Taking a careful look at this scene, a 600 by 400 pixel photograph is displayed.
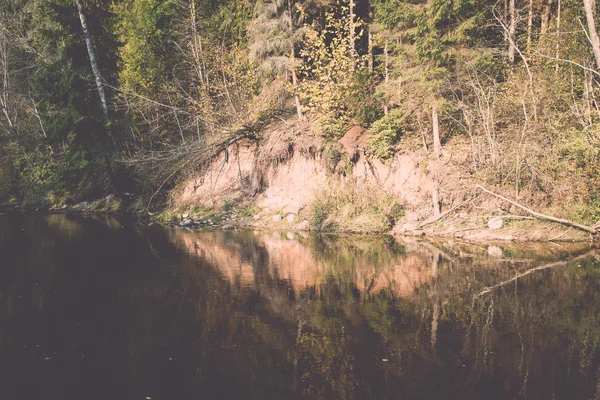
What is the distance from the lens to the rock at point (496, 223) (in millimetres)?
14139

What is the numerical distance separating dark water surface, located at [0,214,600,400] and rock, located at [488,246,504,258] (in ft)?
0.27

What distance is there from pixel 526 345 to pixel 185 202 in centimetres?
1874

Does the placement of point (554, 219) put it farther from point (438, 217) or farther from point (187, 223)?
point (187, 223)

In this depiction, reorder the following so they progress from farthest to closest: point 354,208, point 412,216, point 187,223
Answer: point 187,223
point 354,208
point 412,216

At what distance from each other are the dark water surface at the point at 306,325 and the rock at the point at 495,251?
0.27 ft

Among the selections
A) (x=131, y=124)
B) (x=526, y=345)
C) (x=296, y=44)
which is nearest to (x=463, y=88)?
(x=296, y=44)

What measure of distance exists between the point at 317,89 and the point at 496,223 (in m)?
8.88

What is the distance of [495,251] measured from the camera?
12.3 metres

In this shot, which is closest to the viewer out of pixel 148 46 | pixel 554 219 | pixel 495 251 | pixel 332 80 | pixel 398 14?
pixel 495 251

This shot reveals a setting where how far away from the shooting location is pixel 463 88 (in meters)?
16.3

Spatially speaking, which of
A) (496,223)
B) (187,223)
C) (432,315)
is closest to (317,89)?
(187,223)

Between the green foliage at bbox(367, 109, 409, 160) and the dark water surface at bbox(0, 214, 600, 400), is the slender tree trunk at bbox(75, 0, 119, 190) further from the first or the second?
the green foliage at bbox(367, 109, 409, 160)

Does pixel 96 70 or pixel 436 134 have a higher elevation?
pixel 96 70

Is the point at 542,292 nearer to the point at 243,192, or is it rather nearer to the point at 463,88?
the point at 463,88
